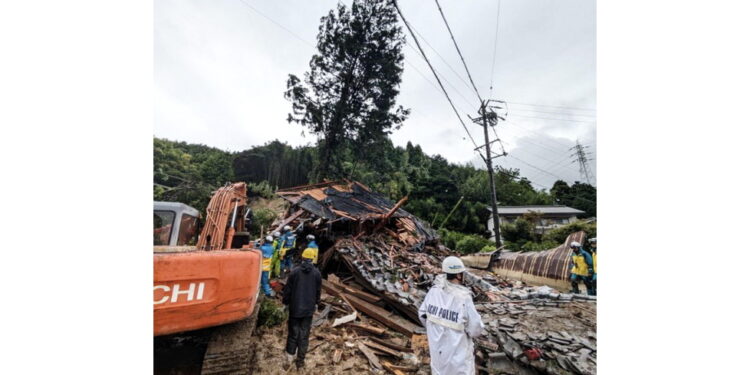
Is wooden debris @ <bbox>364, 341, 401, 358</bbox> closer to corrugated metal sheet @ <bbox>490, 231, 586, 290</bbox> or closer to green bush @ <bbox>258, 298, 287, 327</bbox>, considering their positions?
green bush @ <bbox>258, 298, 287, 327</bbox>

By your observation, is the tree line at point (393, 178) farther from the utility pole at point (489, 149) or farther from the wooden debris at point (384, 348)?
the wooden debris at point (384, 348)

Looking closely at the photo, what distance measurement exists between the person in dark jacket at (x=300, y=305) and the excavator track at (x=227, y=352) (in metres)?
0.70

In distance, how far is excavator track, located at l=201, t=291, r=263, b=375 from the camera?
2.87 meters

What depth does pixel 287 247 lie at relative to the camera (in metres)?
7.24

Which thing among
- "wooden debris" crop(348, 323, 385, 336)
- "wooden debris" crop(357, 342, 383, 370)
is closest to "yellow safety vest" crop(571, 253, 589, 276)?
"wooden debris" crop(348, 323, 385, 336)

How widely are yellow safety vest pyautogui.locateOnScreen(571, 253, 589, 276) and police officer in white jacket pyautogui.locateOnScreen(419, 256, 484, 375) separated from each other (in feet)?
20.7

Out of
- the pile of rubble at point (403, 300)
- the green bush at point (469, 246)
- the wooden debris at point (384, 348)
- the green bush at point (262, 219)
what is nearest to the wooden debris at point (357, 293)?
the pile of rubble at point (403, 300)

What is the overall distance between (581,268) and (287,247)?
7655mm

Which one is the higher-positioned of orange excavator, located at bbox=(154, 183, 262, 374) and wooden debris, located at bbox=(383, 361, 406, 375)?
orange excavator, located at bbox=(154, 183, 262, 374)

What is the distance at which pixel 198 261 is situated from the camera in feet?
7.75

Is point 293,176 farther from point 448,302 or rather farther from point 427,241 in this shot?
point 448,302

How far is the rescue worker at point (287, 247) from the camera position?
23.5 feet
